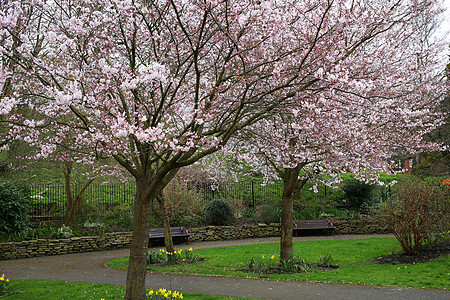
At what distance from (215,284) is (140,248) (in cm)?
220

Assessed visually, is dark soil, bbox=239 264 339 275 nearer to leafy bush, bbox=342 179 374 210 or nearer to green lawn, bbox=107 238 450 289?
green lawn, bbox=107 238 450 289

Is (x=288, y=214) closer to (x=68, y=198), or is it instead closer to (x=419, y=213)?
(x=419, y=213)

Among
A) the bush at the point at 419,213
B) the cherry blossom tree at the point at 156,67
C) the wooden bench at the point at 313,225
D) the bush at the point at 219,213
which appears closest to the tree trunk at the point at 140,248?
the cherry blossom tree at the point at 156,67

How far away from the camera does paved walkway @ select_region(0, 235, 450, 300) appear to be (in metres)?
6.20

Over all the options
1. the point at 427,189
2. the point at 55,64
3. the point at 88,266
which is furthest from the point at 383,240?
the point at 55,64

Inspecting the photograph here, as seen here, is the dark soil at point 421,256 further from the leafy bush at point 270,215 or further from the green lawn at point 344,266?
the leafy bush at point 270,215

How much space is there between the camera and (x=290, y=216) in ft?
30.1

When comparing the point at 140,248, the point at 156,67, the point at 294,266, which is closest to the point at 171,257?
the point at 294,266

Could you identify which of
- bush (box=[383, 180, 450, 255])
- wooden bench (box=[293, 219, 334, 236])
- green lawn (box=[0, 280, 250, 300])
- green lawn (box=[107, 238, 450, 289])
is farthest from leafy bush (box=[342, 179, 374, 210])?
green lawn (box=[0, 280, 250, 300])

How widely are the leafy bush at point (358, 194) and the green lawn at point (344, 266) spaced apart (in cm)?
378

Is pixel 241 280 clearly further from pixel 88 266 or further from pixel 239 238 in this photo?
pixel 239 238

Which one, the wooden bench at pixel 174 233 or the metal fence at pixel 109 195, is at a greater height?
the metal fence at pixel 109 195

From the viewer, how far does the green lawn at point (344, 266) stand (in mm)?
7102

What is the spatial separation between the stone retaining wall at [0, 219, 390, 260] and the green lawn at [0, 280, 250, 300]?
439cm
